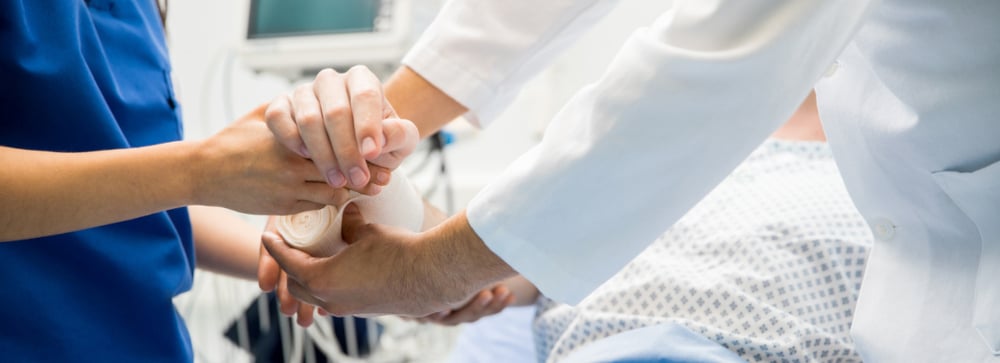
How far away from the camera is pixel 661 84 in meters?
0.81

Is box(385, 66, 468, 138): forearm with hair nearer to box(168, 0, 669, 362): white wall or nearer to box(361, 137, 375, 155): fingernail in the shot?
box(361, 137, 375, 155): fingernail

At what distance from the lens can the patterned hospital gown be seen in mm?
1148

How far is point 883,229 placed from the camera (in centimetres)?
104

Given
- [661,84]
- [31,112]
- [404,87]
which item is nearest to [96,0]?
[31,112]

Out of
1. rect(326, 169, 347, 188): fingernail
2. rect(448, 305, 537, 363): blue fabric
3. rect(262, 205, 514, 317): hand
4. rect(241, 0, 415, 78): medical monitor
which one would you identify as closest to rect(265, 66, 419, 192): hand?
rect(326, 169, 347, 188): fingernail

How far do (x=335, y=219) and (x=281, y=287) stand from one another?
257 mm

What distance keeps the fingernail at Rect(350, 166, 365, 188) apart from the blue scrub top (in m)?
0.28

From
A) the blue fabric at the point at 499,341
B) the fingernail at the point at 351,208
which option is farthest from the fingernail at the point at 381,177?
the blue fabric at the point at 499,341

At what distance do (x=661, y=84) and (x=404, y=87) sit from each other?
56cm

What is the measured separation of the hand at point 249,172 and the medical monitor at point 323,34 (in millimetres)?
1227

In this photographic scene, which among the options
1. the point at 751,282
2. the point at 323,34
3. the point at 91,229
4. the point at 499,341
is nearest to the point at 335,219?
the point at 91,229

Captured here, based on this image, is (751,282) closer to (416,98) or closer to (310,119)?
(416,98)

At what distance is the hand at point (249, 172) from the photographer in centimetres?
86

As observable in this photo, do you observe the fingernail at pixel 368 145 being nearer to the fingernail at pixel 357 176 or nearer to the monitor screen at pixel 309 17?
the fingernail at pixel 357 176
